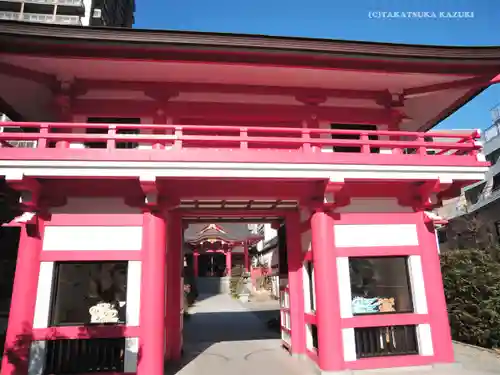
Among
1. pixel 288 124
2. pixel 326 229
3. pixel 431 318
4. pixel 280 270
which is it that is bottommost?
pixel 431 318

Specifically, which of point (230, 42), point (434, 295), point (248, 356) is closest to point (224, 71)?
point (230, 42)

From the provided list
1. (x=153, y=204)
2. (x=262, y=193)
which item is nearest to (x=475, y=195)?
(x=262, y=193)

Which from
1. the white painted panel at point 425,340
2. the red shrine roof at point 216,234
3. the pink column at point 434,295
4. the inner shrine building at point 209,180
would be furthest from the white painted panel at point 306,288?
the red shrine roof at point 216,234

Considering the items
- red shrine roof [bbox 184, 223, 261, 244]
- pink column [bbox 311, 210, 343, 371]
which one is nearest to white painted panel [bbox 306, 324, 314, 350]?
pink column [bbox 311, 210, 343, 371]

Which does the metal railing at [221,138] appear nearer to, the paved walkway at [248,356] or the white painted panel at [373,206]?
the white painted panel at [373,206]

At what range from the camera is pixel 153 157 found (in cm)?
770

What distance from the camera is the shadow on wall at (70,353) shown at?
7320 mm

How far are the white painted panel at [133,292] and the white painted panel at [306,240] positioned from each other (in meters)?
4.48

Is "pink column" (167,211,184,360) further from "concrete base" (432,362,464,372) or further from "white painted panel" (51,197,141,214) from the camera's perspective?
"concrete base" (432,362,464,372)

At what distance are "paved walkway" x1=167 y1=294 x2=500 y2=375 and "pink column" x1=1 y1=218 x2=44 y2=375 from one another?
3.39 meters

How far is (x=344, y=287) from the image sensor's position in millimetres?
8508

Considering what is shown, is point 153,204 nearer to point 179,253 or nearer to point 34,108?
point 179,253

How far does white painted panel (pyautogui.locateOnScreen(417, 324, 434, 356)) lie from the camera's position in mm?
8516

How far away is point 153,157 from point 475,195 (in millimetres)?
30290
